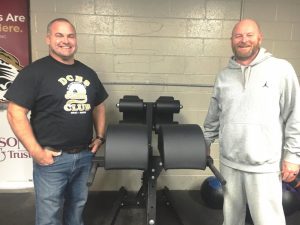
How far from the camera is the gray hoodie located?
5.05ft

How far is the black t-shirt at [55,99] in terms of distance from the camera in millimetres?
1581

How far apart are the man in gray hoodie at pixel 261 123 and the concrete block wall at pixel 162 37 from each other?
100 centimetres

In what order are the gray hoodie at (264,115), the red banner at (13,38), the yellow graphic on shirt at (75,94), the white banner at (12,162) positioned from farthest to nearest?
the white banner at (12,162)
the red banner at (13,38)
the yellow graphic on shirt at (75,94)
the gray hoodie at (264,115)

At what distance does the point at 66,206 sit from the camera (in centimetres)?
192

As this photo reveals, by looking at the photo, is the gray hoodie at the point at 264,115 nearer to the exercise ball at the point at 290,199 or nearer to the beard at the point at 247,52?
the beard at the point at 247,52

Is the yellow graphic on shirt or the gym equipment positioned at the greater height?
the yellow graphic on shirt

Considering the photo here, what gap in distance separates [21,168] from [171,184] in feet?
5.17

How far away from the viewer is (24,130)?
1.59 m

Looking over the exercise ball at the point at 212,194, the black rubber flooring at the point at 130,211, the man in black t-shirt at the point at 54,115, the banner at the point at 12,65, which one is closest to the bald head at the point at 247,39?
the man in black t-shirt at the point at 54,115

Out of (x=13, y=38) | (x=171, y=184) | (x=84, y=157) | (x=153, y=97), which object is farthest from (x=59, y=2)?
(x=171, y=184)

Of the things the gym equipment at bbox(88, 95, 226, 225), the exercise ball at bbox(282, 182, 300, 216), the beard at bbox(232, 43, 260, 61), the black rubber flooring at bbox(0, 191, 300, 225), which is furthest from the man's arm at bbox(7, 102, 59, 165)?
the exercise ball at bbox(282, 182, 300, 216)

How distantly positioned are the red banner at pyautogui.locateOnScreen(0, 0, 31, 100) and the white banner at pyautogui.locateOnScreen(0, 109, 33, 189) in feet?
1.38

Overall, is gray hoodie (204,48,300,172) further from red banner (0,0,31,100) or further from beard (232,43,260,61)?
red banner (0,0,31,100)

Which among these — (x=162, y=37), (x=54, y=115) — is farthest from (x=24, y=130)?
(x=162, y=37)
